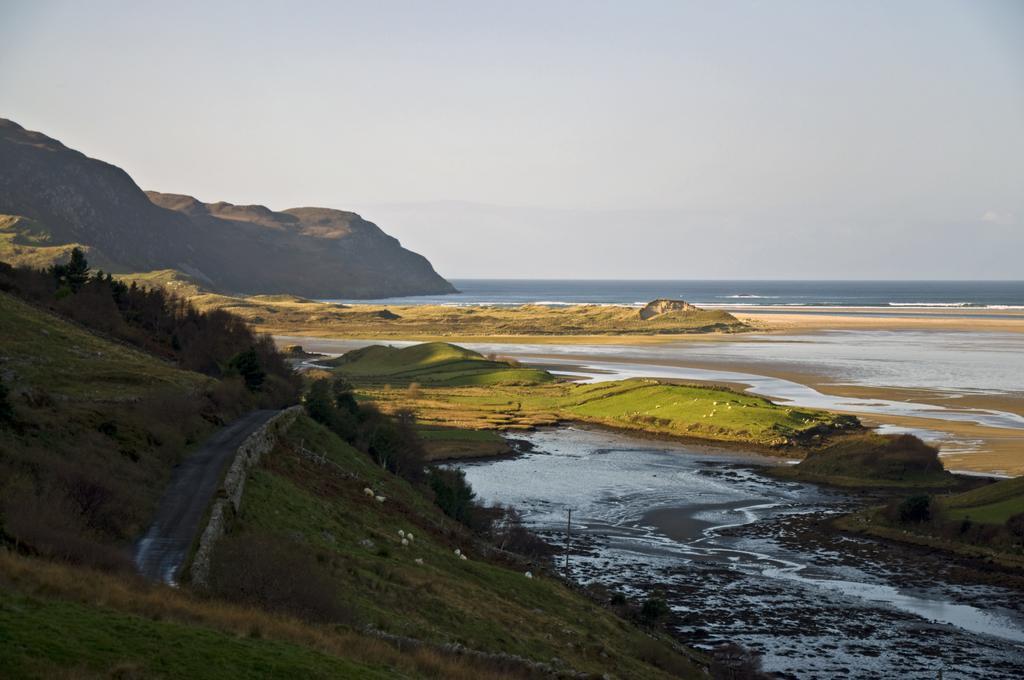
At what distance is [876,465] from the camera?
220 feet

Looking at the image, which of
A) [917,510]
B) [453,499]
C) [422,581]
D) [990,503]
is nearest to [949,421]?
[990,503]

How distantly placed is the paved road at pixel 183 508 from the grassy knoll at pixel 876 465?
144ft

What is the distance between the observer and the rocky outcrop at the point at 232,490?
862 inches

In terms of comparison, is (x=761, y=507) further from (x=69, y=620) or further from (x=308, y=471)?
(x=69, y=620)

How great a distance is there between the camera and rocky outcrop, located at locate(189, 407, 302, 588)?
71.9 ft

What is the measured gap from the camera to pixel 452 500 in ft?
161

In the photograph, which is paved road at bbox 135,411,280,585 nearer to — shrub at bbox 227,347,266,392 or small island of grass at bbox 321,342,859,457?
shrub at bbox 227,347,266,392

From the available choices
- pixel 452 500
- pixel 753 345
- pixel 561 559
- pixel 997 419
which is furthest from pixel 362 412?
pixel 753 345

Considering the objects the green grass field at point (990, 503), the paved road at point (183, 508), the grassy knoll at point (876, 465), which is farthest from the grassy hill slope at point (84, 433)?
the grassy knoll at point (876, 465)

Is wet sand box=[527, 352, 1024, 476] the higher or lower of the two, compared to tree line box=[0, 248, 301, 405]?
lower

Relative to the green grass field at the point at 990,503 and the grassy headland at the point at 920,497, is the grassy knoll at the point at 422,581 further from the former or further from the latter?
the green grass field at the point at 990,503

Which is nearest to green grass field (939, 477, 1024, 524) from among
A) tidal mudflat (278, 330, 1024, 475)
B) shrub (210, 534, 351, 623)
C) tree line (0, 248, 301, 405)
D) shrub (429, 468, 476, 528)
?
tidal mudflat (278, 330, 1024, 475)

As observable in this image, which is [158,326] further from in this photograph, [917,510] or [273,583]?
[273,583]

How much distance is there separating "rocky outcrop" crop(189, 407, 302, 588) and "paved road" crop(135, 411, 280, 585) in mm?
443
